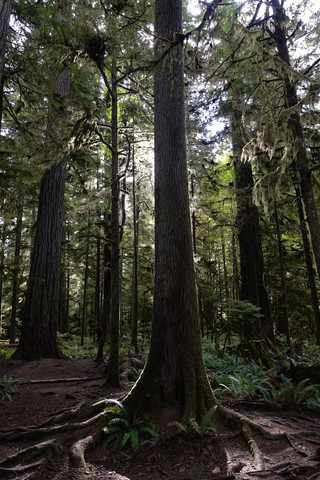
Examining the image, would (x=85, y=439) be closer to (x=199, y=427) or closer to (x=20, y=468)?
(x=20, y=468)

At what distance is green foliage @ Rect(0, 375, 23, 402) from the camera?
5352mm

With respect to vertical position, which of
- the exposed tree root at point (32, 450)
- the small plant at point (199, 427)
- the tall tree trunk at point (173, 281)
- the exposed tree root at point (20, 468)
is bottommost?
the exposed tree root at point (20, 468)

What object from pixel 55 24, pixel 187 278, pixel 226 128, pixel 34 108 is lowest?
pixel 187 278

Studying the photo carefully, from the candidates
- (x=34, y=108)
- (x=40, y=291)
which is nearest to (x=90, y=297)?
(x=40, y=291)

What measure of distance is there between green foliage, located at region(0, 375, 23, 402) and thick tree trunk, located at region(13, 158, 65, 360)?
1962 mm

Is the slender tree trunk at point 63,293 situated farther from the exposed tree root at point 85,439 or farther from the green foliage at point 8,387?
the exposed tree root at point 85,439

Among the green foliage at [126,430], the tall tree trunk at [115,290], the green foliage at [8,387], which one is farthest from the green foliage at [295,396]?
the green foliage at [8,387]

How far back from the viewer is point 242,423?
3656 millimetres

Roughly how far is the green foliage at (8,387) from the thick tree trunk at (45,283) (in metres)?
1.96

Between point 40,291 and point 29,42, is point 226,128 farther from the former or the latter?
point 40,291

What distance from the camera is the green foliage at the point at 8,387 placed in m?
5.35

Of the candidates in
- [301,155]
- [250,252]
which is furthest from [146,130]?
[250,252]

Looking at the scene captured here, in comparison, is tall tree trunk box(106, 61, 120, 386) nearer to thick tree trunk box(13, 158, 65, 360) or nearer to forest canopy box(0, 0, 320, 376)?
forest canopy box(0, 0, 320, 376)

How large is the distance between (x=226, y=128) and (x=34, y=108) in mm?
8092
